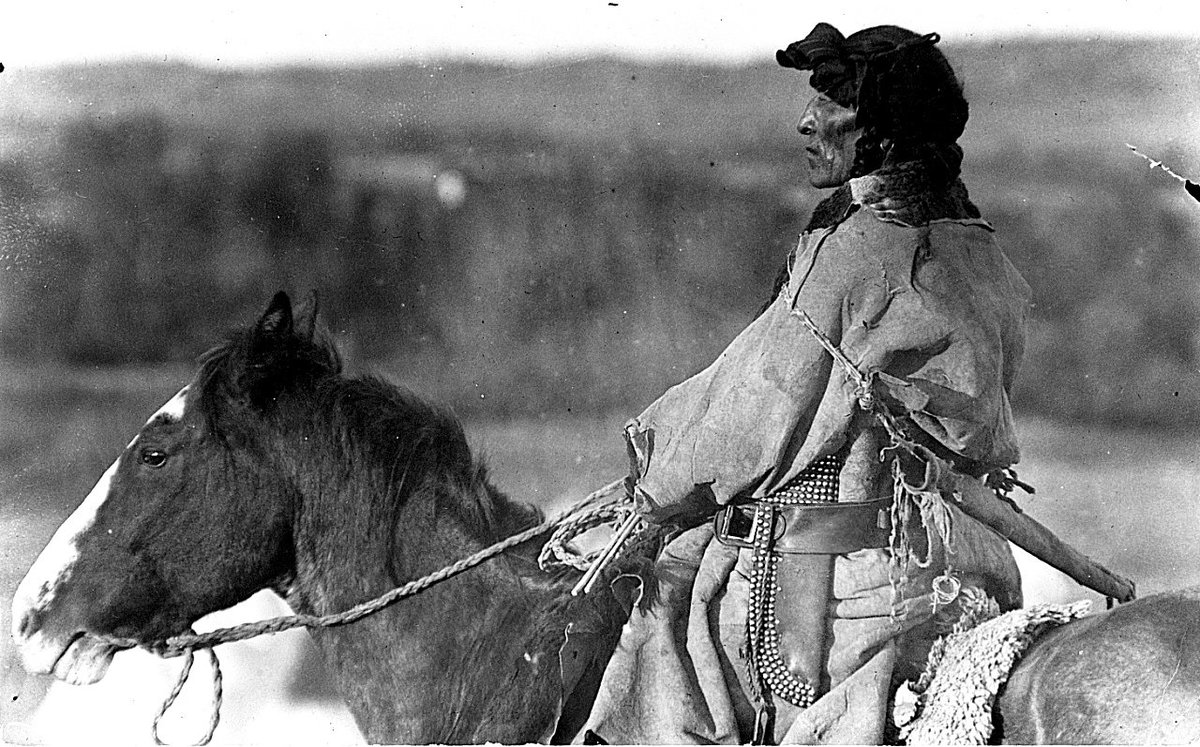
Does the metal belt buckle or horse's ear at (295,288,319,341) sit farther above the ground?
horse's ear at (295,288,319,341)

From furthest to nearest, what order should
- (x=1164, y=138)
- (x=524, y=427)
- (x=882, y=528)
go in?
(x=524, y=427), (x=1164, y=138), (x=882, y=528)

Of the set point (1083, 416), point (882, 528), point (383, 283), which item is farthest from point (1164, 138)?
point (383, 283)

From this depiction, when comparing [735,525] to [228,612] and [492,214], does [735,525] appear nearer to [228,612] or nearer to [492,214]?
[492,214]

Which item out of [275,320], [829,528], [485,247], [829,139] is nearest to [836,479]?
[829,528]

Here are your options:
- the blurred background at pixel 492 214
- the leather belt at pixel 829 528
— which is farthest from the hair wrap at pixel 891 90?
the leather belt at pixel 829 528

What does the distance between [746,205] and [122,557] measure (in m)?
1.33

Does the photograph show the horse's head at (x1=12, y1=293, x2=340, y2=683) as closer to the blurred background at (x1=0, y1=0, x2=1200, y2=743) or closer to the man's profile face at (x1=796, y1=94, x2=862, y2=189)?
the blurred background at (x1=0, y1=0, x2=1200, y2=743)

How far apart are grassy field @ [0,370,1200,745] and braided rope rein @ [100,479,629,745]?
29 centimetres

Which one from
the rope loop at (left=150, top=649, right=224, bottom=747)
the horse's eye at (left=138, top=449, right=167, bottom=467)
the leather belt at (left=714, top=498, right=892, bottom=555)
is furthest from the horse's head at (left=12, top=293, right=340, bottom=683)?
the leather belt at (left=714, top=498, right=892, bottom=555)

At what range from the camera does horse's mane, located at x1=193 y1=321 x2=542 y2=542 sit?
7.18 ft

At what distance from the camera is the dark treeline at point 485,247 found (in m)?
2.50

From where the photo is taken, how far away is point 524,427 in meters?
2.62

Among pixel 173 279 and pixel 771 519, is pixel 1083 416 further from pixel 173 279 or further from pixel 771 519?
pixel 173 279

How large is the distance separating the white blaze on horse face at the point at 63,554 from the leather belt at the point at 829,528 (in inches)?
39.3
